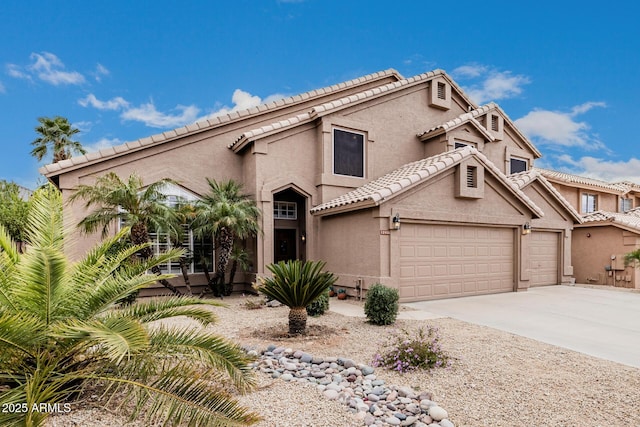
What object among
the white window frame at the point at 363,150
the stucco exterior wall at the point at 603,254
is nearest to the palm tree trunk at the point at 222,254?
the white window frame at the point at 363,150

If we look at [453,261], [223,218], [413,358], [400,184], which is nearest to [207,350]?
[413,358]

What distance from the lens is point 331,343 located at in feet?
23.4

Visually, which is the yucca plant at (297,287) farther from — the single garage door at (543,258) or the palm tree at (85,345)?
the single garage door at (543,258)

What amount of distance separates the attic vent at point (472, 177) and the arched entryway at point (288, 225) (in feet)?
21.1

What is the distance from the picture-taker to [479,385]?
5.30 m

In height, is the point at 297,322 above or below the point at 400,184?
below

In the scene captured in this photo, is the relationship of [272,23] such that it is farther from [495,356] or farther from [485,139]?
[495,356]

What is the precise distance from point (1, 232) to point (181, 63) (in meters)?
22.3

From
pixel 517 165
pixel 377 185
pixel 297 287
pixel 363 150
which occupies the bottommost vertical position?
pixel 297 287

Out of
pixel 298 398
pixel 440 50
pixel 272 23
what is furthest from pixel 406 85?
pixel 298 398

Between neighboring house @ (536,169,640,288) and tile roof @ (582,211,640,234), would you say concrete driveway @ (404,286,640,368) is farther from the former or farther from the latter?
tile roof @ (582,211,640,234)

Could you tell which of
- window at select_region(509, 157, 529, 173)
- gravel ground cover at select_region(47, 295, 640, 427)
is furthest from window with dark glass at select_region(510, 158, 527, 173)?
gravel ground cover at select_region(47, 295, 640, 427)

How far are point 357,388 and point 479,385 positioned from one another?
5.67ft

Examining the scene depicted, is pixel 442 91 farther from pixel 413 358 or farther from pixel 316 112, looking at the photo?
pixel 413 358
